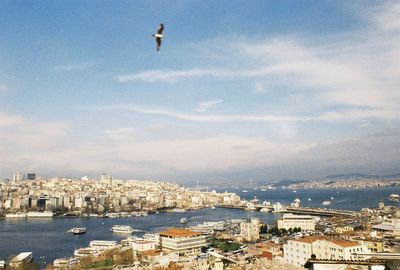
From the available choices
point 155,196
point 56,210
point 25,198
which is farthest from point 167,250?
point 155,196

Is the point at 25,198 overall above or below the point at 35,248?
above

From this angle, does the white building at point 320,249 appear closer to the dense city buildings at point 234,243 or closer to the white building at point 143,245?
the dense city buildings at point 234,243

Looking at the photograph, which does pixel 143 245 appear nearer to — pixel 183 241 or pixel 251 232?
pixel 183 241

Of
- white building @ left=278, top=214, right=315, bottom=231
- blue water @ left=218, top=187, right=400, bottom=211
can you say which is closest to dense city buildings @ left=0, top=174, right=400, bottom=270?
white building @ left=278, top=214, right=315, bottom=231

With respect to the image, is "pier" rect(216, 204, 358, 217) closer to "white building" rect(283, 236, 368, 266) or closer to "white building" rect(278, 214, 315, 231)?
"white building" rect(278, 214, 315, 231)

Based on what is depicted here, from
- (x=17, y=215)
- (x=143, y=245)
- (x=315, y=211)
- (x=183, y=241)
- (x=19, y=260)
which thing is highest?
(x=17, y=215)

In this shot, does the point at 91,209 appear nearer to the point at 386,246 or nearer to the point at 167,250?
the point at 167,250

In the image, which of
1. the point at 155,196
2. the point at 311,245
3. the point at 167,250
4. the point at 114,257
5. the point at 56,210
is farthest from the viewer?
the point at 155,196

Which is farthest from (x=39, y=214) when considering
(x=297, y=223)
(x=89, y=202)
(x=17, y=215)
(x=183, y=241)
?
(x=183, y=241)
